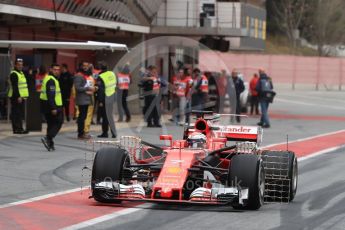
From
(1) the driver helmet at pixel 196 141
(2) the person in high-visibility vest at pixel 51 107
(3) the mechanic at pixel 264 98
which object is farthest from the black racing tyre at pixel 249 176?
(3) the mechanic at pixel 264 98

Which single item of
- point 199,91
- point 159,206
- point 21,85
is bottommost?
point 159,206

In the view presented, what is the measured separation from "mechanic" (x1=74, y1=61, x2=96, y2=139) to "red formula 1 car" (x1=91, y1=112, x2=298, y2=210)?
8720 millimetres

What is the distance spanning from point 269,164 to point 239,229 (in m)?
2.31

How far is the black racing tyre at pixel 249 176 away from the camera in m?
10.7

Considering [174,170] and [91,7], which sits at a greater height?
[91,7]

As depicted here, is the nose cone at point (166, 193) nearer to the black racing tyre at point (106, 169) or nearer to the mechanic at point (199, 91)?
the black racing tyre at point (106, 169)

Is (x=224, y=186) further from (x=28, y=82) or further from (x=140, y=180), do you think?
(x=28, y=82)

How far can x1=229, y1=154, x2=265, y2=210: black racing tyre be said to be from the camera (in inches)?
423

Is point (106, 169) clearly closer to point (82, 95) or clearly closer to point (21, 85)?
point (82, 95)

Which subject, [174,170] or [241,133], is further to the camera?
[241,133]

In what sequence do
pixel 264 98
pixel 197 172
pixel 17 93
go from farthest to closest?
pixel 264 98 < pixel 17 93 < pixel 197 172

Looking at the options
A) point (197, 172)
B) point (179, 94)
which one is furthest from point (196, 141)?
point (179, 94)

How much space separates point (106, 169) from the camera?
1120 centimetres

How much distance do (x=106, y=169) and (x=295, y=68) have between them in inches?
2209
